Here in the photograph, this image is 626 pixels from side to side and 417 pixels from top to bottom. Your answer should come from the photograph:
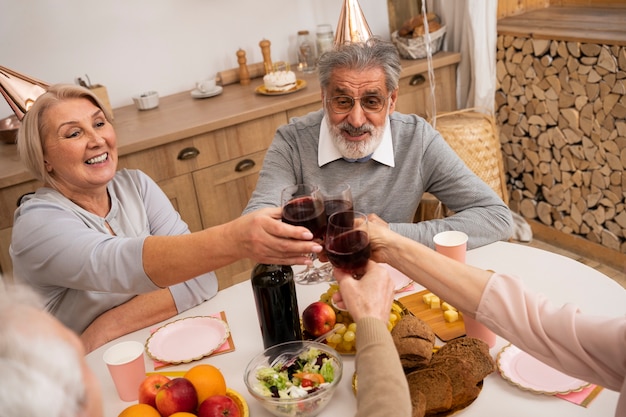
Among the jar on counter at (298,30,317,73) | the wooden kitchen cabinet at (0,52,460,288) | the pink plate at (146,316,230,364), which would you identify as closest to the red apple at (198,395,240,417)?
the pink plate at (146,316,230,364)

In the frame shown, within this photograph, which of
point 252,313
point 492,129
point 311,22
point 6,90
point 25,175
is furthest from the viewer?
point 311,22

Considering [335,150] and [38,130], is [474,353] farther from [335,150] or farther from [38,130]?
[38,130]

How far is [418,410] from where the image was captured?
118 cm

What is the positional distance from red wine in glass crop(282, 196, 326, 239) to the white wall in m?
2.32

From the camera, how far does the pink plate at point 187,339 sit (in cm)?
152

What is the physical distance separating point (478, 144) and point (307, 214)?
6.56 ft

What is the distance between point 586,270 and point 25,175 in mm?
2191

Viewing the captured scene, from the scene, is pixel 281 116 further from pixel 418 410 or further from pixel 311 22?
pixel 418 410

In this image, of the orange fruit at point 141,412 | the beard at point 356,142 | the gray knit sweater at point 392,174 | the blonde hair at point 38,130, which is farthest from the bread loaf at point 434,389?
the blonde hair at point 38,130

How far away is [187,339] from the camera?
1.59m

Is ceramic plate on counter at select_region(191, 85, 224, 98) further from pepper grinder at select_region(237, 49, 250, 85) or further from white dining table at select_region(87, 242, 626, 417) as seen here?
white dining table at select_region(87, 242, 626, 417)

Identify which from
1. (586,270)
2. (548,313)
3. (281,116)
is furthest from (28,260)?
(281,116)

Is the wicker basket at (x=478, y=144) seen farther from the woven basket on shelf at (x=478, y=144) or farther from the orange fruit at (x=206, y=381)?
the orange fruit at (x=206, y=381)

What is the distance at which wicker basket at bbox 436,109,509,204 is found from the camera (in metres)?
3.17
